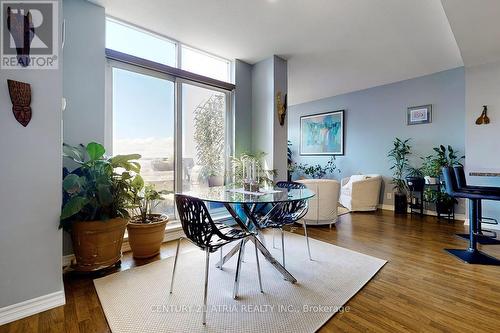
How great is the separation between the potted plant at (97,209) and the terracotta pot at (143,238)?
238 mm

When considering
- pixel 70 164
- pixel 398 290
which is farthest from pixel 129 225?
pixel 398 290

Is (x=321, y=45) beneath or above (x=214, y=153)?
above

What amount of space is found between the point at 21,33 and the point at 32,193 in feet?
3.70

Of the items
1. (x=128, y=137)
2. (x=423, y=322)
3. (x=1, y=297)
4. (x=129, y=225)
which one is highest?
(x=128, y=137)

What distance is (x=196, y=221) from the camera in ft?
5.35

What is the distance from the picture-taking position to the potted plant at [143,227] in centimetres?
248

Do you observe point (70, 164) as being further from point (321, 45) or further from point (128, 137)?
point (321, 45)

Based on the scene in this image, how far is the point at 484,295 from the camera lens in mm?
1835

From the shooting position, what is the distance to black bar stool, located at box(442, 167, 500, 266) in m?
2.40

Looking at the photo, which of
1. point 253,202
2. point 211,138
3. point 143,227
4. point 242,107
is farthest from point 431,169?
point 143,227

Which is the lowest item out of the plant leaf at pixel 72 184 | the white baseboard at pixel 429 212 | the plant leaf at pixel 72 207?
the white baseboard at pixel 429 212

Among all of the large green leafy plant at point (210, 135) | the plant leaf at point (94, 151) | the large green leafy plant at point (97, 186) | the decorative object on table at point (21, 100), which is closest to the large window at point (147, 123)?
the large green leafy plant at point (210, 135)

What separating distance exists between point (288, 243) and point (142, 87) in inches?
108

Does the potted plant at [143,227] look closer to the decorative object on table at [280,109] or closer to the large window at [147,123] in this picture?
the large window at [147,123]
